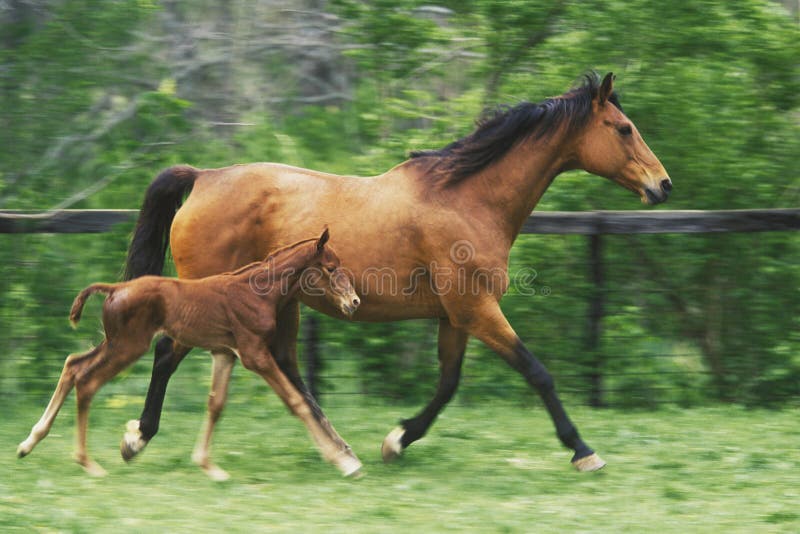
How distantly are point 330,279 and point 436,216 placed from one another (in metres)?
0.80

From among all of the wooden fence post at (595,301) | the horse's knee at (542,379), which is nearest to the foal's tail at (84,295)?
the horse's knee at (542,379)

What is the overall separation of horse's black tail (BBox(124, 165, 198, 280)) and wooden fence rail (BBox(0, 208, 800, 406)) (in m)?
1.25

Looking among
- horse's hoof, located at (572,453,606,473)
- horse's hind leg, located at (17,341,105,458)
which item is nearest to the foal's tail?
horse's hind leg, located at (17,341,105,458)

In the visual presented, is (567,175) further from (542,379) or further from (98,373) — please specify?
(98,373)

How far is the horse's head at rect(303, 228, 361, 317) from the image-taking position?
582 cm

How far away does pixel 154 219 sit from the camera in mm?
6680

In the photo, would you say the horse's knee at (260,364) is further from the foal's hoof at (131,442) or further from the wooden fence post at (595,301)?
the wooden fence post at (595,301)

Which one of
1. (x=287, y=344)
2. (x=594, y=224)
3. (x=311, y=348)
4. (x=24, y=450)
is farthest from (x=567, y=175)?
(x=24, y=450)

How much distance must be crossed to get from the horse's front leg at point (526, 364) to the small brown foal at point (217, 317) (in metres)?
0.77

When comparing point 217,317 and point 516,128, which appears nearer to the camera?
point 217,317

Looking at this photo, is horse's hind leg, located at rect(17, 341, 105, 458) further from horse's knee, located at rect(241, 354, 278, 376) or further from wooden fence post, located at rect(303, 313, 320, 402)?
wooden fence post, located at rect(303, 313, 320, 402)

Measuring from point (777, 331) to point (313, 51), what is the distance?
7792mm

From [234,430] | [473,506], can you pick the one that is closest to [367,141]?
[234,430]

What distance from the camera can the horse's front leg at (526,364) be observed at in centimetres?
609
